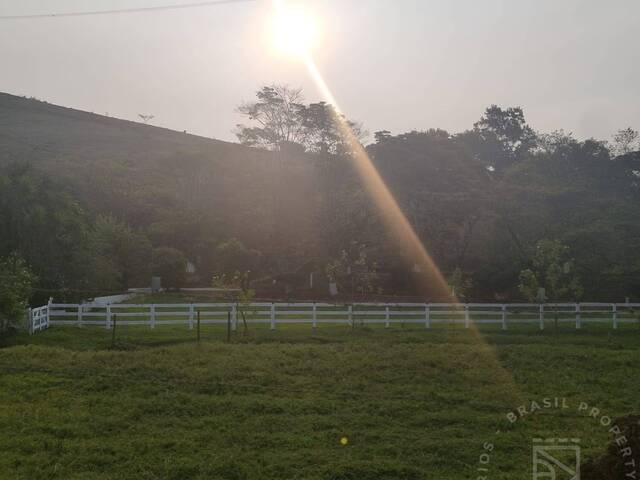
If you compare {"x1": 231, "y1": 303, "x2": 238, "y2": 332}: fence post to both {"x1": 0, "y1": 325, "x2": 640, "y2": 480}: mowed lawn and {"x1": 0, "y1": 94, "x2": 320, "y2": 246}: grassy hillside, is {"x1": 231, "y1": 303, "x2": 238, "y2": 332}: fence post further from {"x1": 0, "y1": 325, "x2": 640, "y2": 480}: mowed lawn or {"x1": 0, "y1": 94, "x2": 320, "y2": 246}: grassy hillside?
{"x1": 0, "y1": 94, "x2": 320, "y2": 246}: grassy hillside

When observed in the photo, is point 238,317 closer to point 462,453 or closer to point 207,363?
point 207,363

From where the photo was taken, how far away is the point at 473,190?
4572 centimetres

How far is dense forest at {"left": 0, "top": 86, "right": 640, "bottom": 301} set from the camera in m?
28.7

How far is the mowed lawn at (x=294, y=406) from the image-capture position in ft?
32.7

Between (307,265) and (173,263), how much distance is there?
28.0 ft

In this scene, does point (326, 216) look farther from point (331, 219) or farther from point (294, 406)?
point (294, 406)

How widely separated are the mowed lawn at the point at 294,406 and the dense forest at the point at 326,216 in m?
9.61

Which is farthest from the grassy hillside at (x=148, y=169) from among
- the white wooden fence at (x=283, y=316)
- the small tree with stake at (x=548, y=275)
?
the small tree with stake at (x=548, y=275)

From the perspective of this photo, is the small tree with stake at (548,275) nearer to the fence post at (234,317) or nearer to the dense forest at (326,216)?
the dense forest at (326,216)

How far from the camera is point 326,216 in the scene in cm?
4544

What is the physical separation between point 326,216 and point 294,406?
33.1m

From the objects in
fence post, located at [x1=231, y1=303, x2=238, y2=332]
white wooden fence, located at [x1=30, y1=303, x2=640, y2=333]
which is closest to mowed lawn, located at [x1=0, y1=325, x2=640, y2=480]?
white wooden fence, located at [x1=30, y1=303, x2=640, y2=333]

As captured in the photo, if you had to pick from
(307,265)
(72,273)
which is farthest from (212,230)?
(72,273)

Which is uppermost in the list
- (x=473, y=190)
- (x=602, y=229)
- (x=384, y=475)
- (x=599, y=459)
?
(x=473, y=190)
